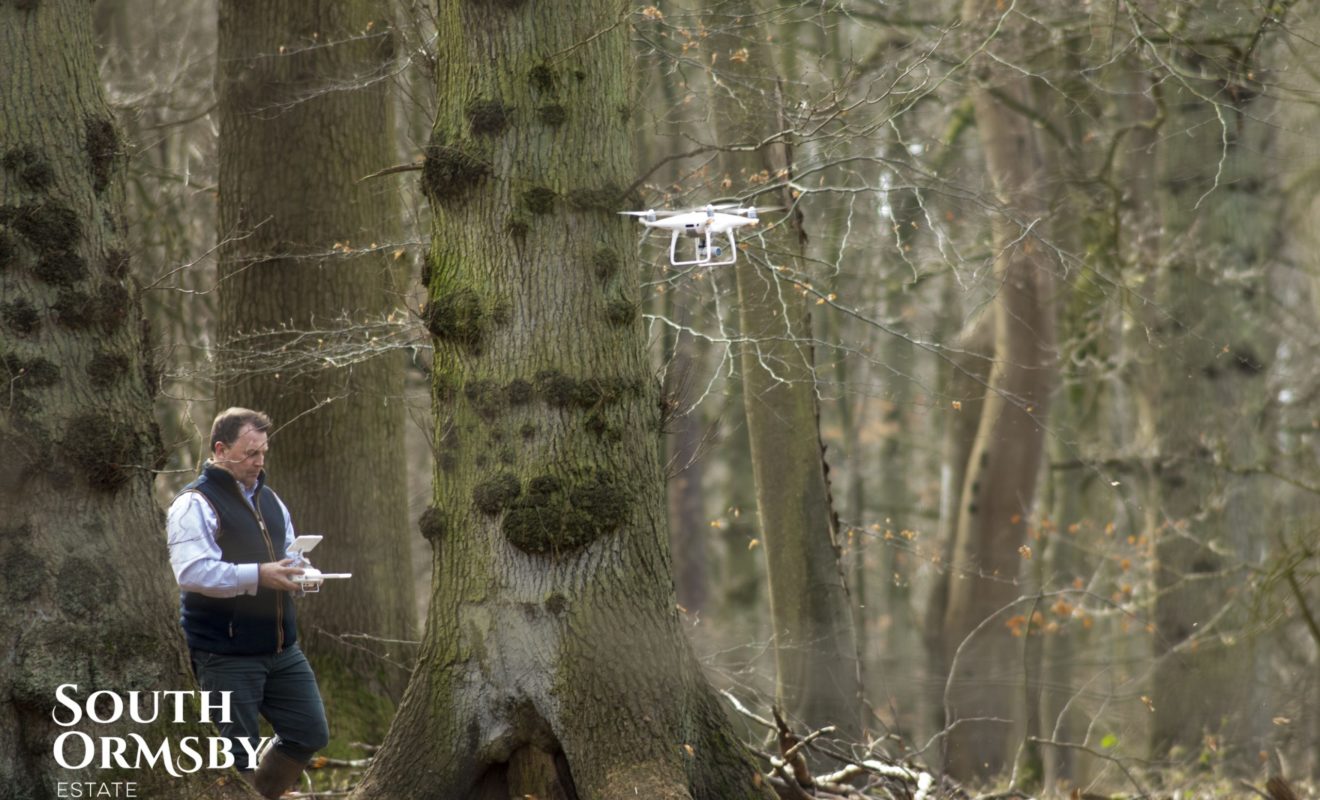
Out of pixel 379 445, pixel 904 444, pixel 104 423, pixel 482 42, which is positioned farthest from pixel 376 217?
pixel 904 444

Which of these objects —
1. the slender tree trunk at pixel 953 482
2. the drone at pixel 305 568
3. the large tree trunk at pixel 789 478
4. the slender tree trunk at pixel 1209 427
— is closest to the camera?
the drone at pixel 305 568

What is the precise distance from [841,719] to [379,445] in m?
3.53

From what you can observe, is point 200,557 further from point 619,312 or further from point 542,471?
point 619,312

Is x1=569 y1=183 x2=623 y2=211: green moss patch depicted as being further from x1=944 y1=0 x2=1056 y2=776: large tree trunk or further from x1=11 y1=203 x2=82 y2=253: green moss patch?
x1=944 y1=0 x2=1056 y2=776: large tree trunk

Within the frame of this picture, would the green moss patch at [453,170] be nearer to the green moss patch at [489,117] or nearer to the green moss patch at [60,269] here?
the green moss patch at [489,117]

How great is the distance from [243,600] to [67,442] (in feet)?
3.69

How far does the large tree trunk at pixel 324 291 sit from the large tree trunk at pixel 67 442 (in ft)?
9.08

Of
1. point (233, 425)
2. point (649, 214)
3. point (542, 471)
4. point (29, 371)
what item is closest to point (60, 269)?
point (29, 371)

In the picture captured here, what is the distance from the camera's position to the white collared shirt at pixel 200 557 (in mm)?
6035

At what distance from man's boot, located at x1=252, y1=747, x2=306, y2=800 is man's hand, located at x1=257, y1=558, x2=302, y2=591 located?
3.14 ft

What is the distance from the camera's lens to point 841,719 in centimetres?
969

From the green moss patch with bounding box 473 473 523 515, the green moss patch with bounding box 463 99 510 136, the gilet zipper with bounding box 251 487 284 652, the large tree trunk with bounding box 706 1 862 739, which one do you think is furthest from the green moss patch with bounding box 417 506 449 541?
the large tree trunk with bounding box 706 1 862 739

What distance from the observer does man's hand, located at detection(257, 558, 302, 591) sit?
19.7ft

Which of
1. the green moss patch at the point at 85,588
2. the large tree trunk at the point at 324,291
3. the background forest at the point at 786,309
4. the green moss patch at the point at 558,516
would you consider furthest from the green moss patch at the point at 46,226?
the large tree trunk at the point at 324,291
